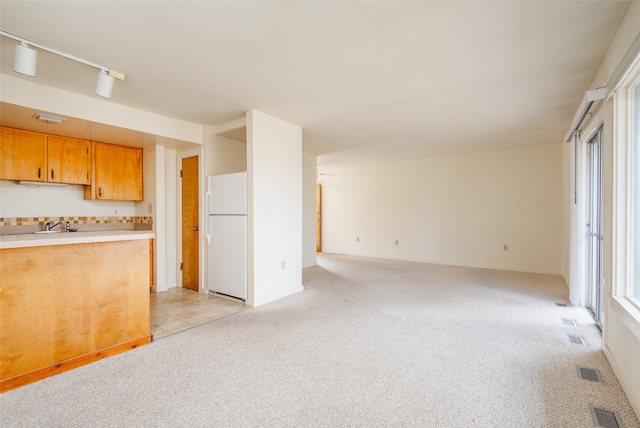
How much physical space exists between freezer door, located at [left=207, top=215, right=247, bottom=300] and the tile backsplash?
1.20m

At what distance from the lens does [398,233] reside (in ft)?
23.2

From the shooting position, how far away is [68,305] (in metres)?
2.18

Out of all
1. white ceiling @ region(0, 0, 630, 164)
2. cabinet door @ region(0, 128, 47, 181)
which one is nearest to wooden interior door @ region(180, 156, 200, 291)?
white ceiling @ region(0, 0, 630, 164)

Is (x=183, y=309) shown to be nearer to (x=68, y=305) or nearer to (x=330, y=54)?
(x=68, y=305)

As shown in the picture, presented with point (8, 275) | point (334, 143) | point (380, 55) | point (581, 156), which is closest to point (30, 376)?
point (8, 275)

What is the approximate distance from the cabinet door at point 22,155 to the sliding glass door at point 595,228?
616 cm

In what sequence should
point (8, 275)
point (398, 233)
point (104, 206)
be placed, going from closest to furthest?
point (8, 275) < point (104, 206) < point (398, 233)

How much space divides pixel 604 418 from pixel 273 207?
3.33m

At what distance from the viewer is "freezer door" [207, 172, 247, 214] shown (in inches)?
144

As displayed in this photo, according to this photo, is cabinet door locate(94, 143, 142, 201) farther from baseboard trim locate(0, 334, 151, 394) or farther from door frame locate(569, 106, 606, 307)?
door frame locate(569, 106, 606, 307)

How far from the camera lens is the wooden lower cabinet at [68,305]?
1.95 meters

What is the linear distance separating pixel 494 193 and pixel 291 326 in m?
4.98

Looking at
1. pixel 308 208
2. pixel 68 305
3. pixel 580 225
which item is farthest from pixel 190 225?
pixel 580 225

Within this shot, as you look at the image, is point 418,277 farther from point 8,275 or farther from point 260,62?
point 8,275
